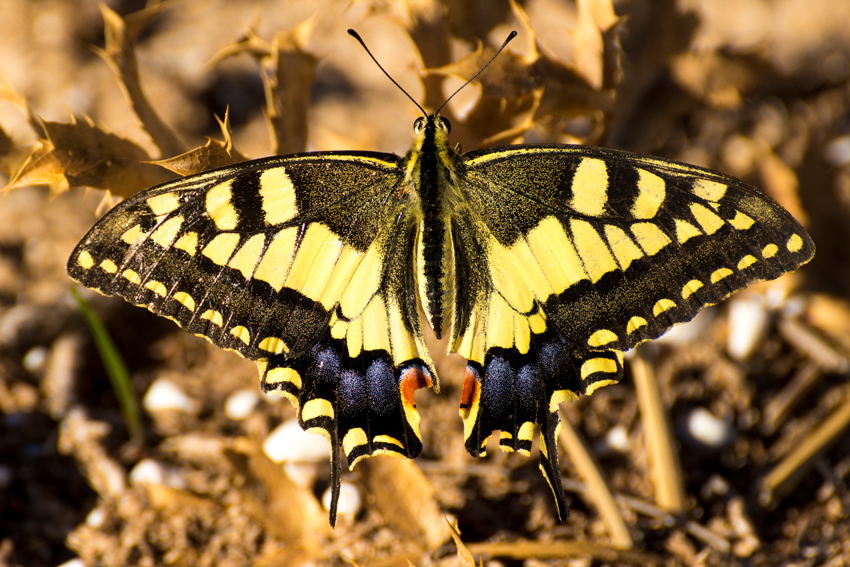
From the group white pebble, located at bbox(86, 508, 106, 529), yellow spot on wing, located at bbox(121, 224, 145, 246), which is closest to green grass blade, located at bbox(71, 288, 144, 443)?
white pebble, located at bbox(86, 508, 106, 529)

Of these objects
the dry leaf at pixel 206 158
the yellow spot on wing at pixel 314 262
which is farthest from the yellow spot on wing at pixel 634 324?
the dry leaf at pixel 206 158

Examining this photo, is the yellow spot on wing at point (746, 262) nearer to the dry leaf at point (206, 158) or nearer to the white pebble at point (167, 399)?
the dry leaf at point (206, 158)

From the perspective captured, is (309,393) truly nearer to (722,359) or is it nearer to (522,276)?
(522,276)

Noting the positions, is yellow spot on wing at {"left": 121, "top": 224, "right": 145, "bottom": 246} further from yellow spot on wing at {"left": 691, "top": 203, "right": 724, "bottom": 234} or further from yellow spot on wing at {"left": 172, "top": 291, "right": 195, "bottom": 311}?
yellow spot on wing at {"left": 691, "top": 203, "right": 724, "bottom": 234}

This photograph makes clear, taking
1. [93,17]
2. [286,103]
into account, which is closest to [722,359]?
[286,103]

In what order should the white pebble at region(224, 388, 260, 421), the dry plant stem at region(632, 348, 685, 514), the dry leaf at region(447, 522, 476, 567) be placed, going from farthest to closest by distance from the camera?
the white pebble at region(224, 388, 260, 421), the dry plant stem at region(632, 348, 685, 514), the dry leaf at region(447, 522, 476, 567)

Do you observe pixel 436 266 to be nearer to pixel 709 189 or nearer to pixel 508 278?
pixel 508 278

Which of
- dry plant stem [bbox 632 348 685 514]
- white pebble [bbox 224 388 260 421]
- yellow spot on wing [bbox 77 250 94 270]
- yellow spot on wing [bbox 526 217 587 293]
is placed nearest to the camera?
yellow spot on wing [bbox 77 250 94 270]

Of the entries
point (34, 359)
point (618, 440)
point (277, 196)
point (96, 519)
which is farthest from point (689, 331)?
point (34, 359)
